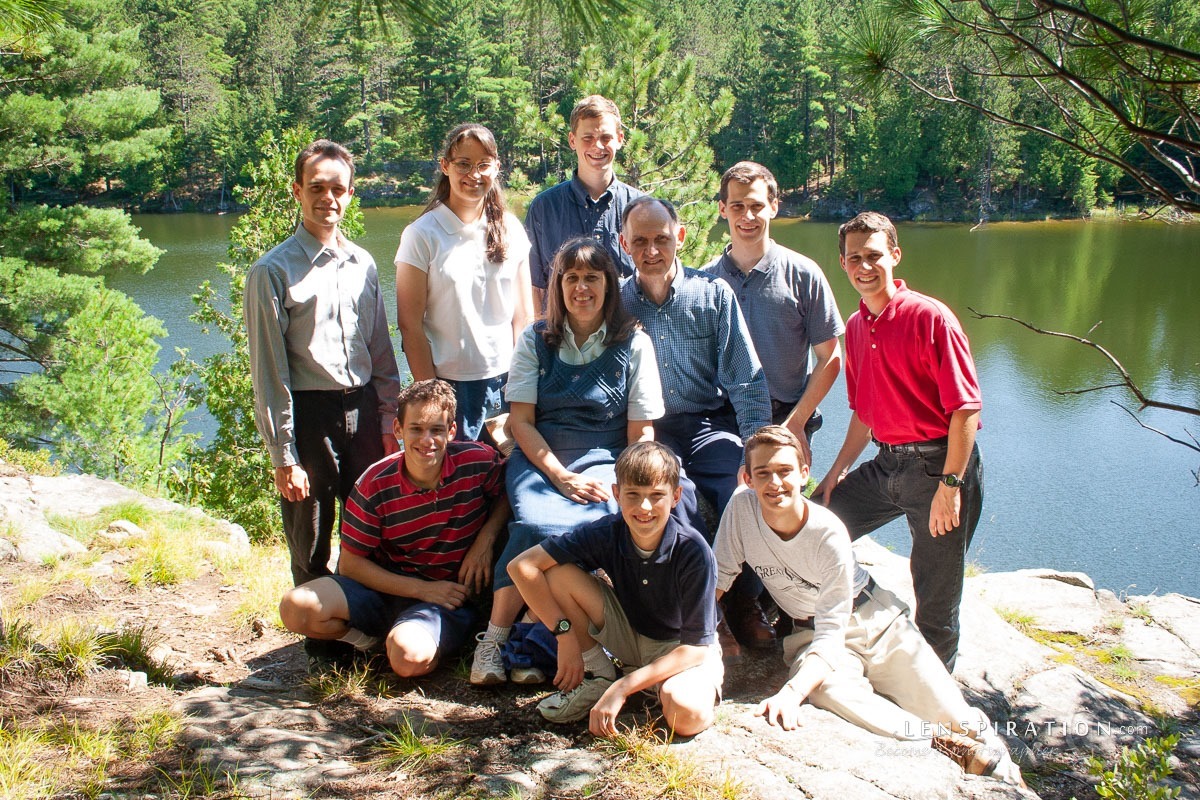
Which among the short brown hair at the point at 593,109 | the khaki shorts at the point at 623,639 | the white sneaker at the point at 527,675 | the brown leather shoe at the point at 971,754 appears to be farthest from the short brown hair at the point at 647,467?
the short brown hair at the point at 593,109

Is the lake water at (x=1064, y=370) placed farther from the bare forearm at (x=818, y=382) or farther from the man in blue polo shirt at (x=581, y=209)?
the man in blue polo shirt at (x=581, y=209)

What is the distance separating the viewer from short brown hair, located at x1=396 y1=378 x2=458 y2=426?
284 centimetres

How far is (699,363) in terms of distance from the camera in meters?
3.22

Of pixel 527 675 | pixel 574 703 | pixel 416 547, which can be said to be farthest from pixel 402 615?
pixel 574 703

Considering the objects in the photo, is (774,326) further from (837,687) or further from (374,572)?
(374,572)

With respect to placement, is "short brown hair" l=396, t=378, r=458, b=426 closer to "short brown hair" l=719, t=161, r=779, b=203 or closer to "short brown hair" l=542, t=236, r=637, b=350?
"short brown hair" l=542, t=236, r=637, b=350

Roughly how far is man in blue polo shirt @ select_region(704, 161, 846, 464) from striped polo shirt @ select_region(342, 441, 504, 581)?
3.53ft

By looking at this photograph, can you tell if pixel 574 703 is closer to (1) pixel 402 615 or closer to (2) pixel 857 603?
(1) pixel 402 615

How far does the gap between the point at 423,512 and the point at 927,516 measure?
1555 mm

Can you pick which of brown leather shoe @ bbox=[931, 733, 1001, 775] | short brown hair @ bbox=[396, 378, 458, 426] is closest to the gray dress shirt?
short brown hair @ bbox=[396, 378, 458, 426]

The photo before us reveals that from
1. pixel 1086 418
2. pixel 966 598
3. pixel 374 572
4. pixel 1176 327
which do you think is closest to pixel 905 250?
pixel 1176 327

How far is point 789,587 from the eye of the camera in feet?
8.99

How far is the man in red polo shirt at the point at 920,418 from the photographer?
2.79 meters

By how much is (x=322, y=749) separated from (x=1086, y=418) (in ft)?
51.3
